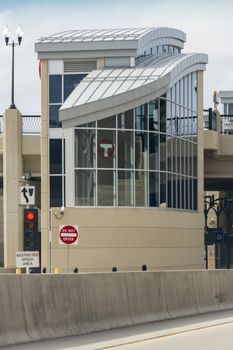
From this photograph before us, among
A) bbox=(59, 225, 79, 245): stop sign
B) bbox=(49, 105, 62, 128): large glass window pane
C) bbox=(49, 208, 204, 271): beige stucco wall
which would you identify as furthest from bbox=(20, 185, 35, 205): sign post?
bbox=(49, 105, 62, 128): large glass window pane

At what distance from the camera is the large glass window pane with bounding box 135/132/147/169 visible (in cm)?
4847

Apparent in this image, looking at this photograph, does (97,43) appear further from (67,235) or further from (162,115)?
(67,235)

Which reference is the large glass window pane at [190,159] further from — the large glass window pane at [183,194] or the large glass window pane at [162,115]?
the large glass window pane at [162,115]

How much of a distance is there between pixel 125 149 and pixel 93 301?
2873 cm

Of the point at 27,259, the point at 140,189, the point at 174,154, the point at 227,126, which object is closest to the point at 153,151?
the point at 140,189

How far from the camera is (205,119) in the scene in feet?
189

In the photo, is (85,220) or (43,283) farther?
(85,220)

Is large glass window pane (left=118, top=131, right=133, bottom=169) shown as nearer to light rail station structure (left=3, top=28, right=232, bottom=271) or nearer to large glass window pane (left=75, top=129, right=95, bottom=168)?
light rail station structure (left=3, top=28, right=232, bottom=271)

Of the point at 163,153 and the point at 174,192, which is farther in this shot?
the point at 174,192

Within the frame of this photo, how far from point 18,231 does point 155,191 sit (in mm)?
7718

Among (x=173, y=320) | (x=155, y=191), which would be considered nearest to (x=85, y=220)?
(x=155, y=191)

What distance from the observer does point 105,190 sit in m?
47.8

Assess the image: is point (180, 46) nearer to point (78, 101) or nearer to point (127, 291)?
point (78, 101)

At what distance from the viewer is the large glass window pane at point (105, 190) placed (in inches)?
1873
